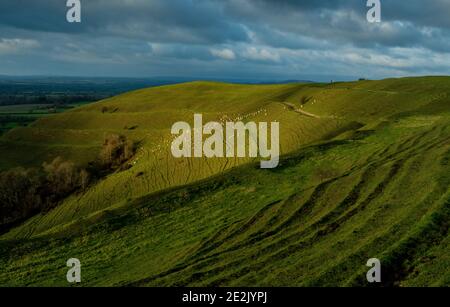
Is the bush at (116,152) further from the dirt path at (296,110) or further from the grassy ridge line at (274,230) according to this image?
the grassy ridge line at (274,230)

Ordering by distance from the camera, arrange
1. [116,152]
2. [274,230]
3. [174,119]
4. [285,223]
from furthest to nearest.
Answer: [174,119] → [116,152] → [285,223] → [274,230]

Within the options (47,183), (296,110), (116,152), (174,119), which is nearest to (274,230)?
(296,110)

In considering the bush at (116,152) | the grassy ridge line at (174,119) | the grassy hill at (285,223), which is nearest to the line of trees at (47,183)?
the bush at (116,152)

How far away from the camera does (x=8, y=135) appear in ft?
477

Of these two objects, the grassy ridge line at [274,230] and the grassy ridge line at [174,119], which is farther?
the grassy ridge line at [174,119]

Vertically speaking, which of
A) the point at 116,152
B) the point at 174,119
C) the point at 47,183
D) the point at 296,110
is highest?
the point at 296,110

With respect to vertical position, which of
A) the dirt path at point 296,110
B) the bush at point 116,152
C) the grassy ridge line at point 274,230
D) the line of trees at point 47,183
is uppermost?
the dirt path at point 296,110

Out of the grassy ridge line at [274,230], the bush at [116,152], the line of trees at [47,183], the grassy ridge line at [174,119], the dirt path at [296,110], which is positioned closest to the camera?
the grassy ridge line at [274,230]

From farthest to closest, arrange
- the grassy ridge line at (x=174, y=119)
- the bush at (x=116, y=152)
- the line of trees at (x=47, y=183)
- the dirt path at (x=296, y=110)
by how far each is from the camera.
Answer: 1. the bush at (x=116, y=152)
2. the dirt path at (x=296, y=110)
3. the line of trees at (x=47, y=183)
4. the grassy ridge line at (x=174, y=119)

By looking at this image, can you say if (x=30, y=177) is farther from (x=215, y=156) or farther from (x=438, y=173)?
(x=438, y=173)

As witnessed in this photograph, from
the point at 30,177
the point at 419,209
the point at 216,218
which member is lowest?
the point at 30,177

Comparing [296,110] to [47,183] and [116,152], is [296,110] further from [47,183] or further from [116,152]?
[47,183]
